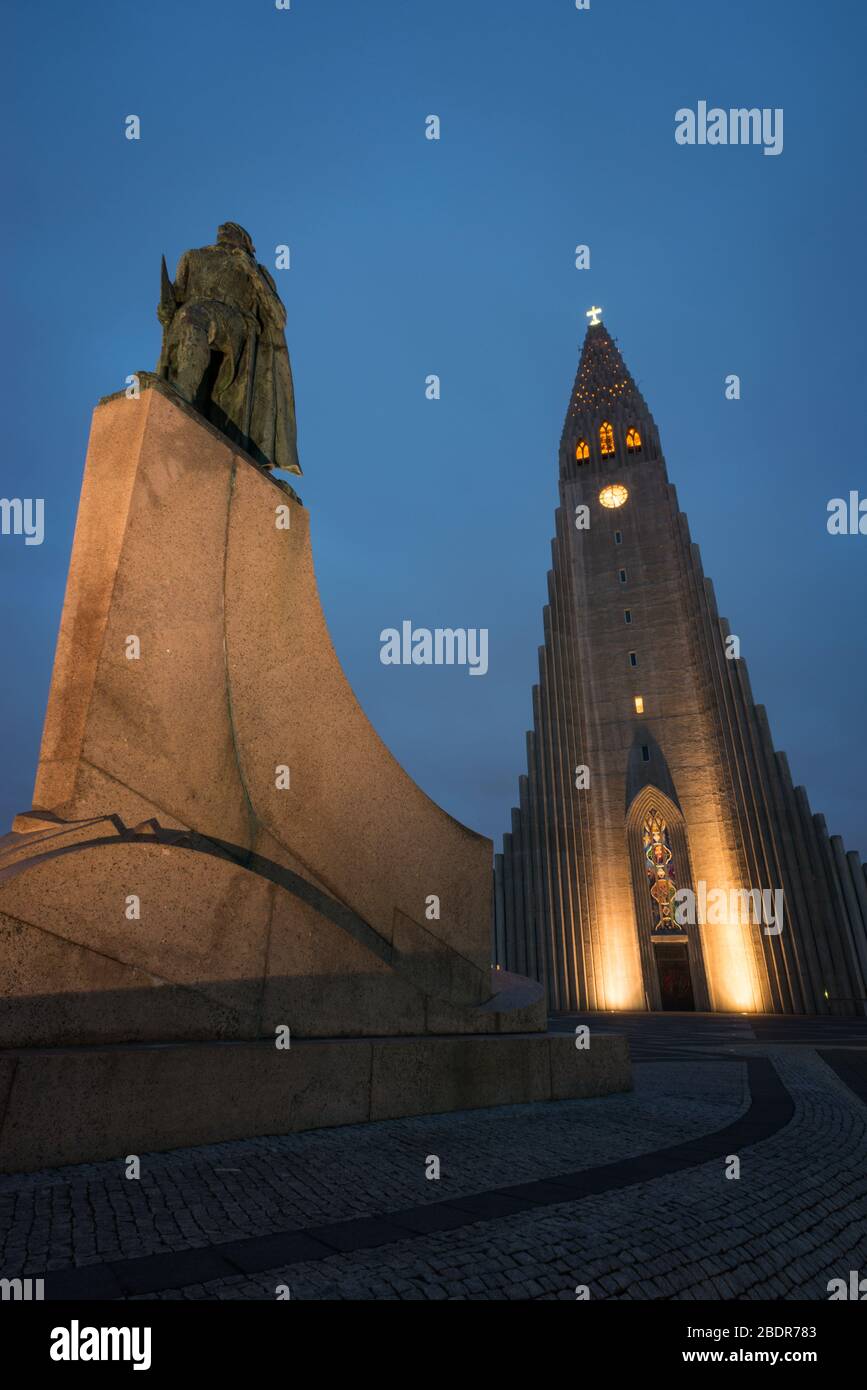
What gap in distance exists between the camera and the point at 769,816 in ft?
89.2

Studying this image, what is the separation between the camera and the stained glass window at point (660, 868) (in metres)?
28.8

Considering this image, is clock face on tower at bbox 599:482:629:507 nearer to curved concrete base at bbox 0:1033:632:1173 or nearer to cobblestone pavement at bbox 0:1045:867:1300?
curved concrete base at bbox 0:1033:632:1173

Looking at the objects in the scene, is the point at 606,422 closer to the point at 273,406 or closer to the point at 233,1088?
the point at 273,406

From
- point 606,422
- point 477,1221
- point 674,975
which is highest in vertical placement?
point 606,422

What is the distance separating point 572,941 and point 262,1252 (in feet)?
93.0

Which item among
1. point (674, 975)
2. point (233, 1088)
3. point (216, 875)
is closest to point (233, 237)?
point (216, 875)

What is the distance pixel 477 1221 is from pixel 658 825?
29.0 m

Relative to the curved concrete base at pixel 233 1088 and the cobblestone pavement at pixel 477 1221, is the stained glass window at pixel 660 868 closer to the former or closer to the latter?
Answer: the curved concrete base at pixel 233 1088

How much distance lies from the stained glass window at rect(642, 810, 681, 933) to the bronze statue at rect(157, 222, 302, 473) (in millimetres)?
26325

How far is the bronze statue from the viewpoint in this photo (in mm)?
6359

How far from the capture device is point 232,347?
6695mm

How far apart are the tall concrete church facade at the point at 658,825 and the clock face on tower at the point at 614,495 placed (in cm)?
24

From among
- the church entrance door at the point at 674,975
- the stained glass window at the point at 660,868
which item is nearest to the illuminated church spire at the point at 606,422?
the stained glass window at the point at 660,868
